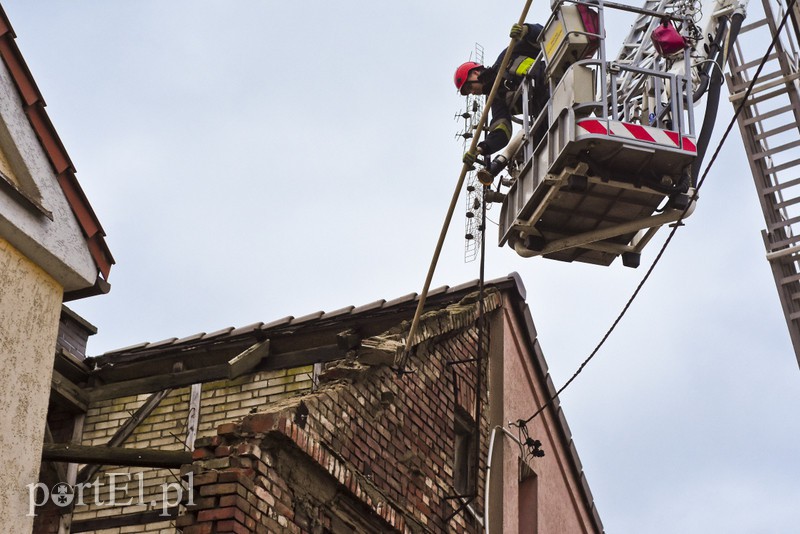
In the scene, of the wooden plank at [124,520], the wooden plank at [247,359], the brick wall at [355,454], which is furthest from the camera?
the wooden plank at [247,359]

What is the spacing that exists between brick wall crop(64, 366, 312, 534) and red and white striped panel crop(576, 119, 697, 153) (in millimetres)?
3160

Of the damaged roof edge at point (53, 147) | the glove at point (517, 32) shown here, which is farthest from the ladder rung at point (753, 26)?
the damaged roof edge at point (53, 147)

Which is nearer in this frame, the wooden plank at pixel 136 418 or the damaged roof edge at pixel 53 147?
the damaged roof edge at pixel 53 147

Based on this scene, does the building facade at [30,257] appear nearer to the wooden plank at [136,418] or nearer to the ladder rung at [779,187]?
the wooden plank at [136,418]

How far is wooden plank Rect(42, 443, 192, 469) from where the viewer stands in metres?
8.41

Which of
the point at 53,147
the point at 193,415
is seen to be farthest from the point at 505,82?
the point at 53,147

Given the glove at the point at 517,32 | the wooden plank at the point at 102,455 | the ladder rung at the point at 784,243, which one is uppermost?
the ladder rung at the point at 784,243

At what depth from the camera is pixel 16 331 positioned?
24.5ft

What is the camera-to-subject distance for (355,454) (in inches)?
394

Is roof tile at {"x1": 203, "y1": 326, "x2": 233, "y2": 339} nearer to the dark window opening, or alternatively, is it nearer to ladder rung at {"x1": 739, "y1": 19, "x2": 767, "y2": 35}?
the dark window opening

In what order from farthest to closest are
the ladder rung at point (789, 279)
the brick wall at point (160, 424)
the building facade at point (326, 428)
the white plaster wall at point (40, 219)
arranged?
1. the ladder rung at point (789, 279)
2. the brick wall at point (160, 424)
3. the building facade at point (326, 428)
4. the white plaster wall at point (40, 219)

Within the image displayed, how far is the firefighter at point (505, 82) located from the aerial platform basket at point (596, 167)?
0.19m

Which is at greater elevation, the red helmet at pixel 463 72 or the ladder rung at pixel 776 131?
the ladder rung at pixel 776 131

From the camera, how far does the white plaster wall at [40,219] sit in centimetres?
773
